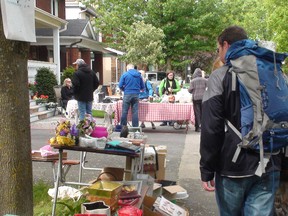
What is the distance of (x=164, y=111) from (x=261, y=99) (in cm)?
920

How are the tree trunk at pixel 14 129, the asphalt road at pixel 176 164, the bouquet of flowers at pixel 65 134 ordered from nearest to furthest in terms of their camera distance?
the tree trunk at pixel 14 129
the bouquet of flowers at pixel 65 134
the asphalt road at pixel 176 164

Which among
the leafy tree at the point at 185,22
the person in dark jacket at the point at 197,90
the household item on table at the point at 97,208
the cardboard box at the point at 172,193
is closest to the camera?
the household item on table at the point at 97,208

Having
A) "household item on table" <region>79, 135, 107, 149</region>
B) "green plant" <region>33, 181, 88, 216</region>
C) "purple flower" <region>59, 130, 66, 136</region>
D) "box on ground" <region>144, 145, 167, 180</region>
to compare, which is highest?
"purple flower" <region>59, 130, 66, 136</region>

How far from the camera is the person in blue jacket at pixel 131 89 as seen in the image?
10977 millimetres

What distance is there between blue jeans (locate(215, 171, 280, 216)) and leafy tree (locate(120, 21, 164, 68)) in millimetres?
25187

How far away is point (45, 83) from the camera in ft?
57.1

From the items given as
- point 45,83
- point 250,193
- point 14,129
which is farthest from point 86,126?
point 45,83

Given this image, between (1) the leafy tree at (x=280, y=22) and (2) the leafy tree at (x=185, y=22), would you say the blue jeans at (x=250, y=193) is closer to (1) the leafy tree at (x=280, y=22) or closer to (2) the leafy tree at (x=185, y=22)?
(2) the leafy tree at (x=185, y=22)

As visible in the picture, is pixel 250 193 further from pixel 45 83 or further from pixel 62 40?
pixel 62 40

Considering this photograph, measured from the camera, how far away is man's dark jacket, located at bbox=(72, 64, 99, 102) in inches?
411

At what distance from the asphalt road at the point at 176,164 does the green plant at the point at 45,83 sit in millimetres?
4852

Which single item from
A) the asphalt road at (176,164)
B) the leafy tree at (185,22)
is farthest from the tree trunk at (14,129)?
the leafy tree at (185,22)

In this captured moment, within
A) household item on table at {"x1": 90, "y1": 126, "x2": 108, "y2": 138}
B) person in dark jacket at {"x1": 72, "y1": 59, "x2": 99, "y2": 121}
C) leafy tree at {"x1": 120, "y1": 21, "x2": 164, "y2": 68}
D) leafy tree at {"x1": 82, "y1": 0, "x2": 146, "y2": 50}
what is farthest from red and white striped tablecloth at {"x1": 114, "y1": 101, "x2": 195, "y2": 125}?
leafy tree at {"x1": 82, "y1": 0, "x2": 146, "y2": 50}

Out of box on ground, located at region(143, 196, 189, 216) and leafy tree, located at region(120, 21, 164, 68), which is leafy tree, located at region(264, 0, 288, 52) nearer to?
leafy tree, located at region(120, 21, 164, 68)
